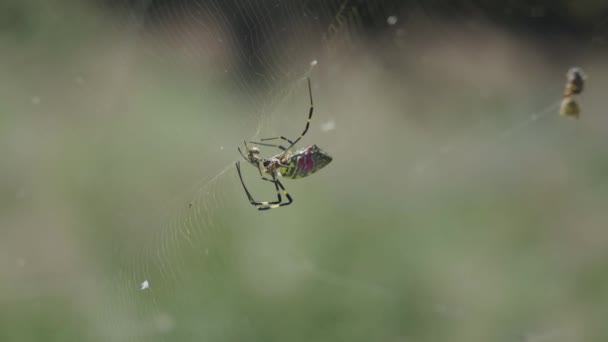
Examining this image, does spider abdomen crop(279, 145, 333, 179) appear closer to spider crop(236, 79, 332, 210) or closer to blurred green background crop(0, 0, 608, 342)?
spider crop(236, 79, 332, 210)

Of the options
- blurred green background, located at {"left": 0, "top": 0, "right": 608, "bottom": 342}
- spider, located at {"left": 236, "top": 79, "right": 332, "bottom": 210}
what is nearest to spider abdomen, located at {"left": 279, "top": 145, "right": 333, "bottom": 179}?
spider, located at {"left": 236, "top": 79, "right": 332, "bottom": 210}

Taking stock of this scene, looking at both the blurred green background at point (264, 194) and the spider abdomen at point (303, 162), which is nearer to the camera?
the spider abdomen at point (303, 162)

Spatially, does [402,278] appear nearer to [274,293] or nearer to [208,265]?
[274,293]

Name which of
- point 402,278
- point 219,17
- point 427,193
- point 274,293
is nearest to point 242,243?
point 274,293

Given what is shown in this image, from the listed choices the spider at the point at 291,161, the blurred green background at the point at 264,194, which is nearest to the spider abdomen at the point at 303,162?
the spider at the point at 291,161

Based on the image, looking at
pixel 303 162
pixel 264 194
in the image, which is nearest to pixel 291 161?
pixel 303 162

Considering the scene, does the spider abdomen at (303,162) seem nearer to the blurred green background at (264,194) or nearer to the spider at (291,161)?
the spider at (291,161)
